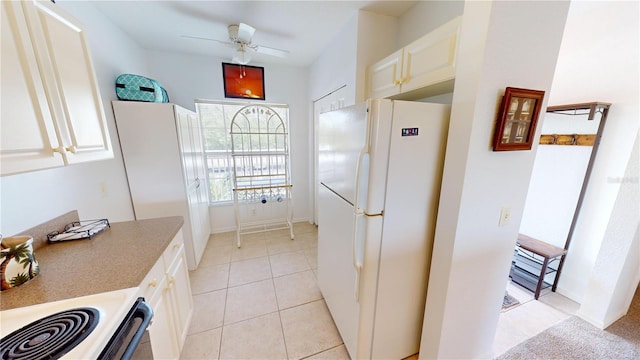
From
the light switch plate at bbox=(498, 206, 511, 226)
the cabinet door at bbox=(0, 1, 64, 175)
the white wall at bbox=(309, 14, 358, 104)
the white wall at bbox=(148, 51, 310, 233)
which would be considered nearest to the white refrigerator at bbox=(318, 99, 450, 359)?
→ the light switch plate at bbox=(498, 206, 511, 226)

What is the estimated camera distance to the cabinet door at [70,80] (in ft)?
2.97

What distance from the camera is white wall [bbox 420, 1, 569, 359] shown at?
0.99m

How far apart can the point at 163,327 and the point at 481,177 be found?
195cm

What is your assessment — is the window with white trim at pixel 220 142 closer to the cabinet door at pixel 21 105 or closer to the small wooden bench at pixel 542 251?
the cabinet door at pixel 21 105

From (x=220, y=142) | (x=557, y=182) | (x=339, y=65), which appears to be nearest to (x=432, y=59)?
(x=339, y=65)

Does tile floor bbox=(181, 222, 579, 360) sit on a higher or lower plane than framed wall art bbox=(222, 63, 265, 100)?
lower

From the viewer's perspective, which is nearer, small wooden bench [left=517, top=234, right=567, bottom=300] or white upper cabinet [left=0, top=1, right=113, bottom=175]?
white upper cabinet [left=0, top=1, right=113, bottom=175]

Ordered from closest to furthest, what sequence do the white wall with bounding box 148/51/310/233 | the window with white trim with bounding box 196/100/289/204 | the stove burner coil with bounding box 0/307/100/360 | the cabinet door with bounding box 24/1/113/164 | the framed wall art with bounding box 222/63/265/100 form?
Result: the stove burner coil with bounding box 0/307/100/360
the cabinet door with bounding box 24/1/113/164
the white wall with bounding box 148/51/310/233
the framed wall art with bounding box 222/63/265/100
the window with white trim with bounding box 196/100/289/204

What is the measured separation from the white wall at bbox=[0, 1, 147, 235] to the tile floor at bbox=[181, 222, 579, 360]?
114 cm

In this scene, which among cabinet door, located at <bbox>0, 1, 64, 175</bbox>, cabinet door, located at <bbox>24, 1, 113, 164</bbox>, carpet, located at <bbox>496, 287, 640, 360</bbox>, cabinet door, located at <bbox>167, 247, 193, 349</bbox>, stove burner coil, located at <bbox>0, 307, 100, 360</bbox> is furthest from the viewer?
carpet, located at <bbox>496, 287, 640, 360</bbox>

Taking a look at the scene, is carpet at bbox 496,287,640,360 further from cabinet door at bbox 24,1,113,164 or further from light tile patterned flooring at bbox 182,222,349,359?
cabinet door at bbox 24,1,113,164

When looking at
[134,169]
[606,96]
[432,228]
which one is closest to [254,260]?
[134,169]

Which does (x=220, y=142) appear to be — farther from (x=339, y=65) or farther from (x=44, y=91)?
(x=44, y=91)

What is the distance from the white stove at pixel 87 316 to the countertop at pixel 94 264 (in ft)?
0.10
